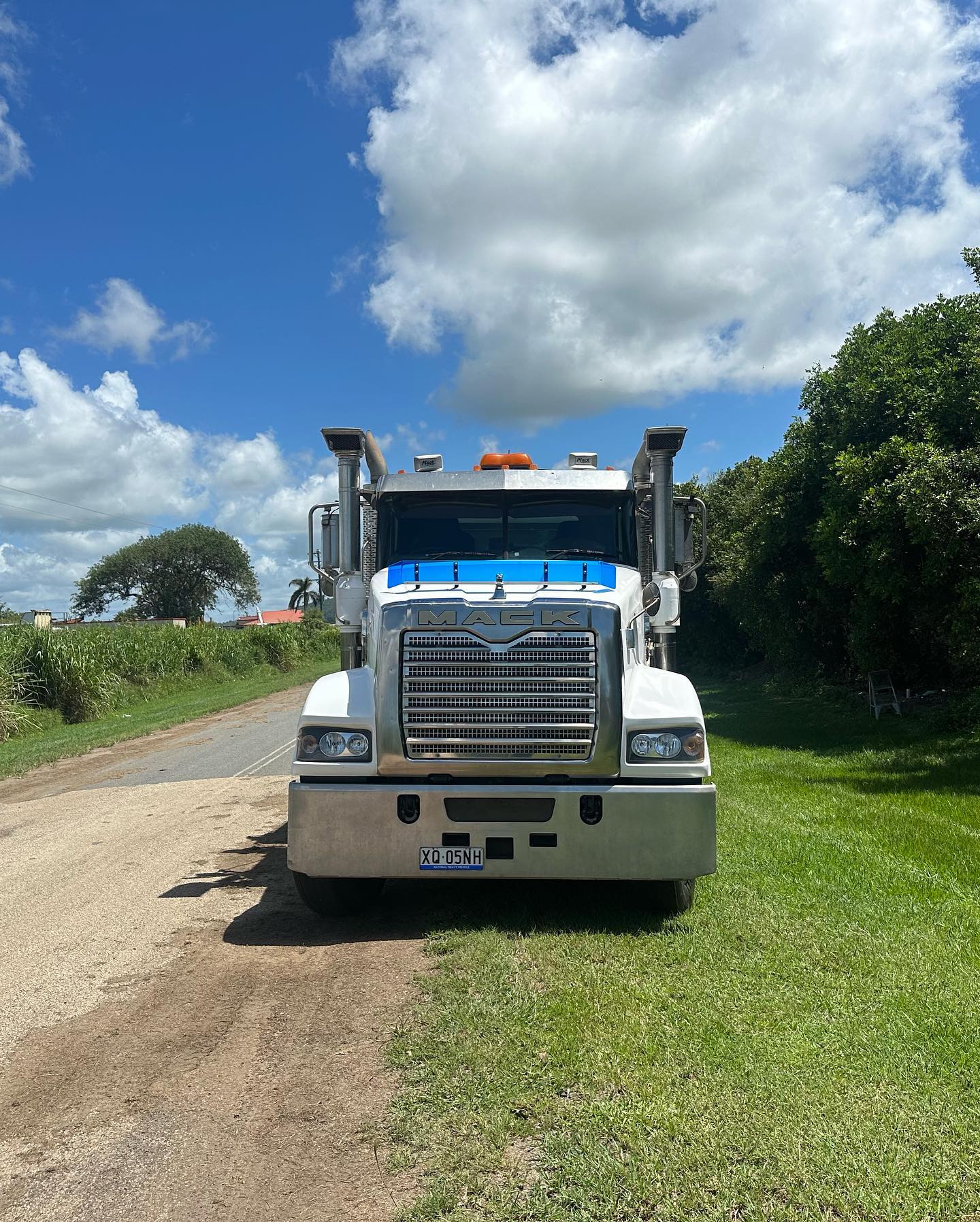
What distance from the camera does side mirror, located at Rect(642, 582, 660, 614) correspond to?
674 cm

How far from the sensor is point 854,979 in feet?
15.0

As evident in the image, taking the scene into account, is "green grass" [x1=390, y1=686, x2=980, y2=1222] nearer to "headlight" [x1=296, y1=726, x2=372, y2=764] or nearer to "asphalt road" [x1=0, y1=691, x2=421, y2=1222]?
"asphalt road" [x1=0, y1=691, x2=421, y2=1222]

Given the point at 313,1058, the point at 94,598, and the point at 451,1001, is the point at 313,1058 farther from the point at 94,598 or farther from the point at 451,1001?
the point at 94,598

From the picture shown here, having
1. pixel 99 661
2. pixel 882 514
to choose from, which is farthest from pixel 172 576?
pixel 882 514

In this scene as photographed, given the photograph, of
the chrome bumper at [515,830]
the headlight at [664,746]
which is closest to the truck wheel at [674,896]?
the chrome bumper at [515,830]

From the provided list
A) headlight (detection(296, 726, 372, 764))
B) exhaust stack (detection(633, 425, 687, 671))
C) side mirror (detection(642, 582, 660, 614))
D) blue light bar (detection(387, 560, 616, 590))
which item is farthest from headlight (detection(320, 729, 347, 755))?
exhaust stack (detection(633, 425, 687, 671))

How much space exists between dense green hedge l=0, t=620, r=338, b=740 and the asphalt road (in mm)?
15356

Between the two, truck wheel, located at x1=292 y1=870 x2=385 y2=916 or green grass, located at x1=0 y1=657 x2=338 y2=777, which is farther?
green grass, located at x1=0 y1=657 x2=338 y2=777

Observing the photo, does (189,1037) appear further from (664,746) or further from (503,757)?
(664,746)

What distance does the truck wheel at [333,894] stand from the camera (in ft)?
18.9

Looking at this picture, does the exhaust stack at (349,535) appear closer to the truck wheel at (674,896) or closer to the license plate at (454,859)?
the license plate at (454,859)

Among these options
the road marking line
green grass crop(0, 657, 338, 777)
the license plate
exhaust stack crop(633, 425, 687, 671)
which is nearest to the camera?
the license plate

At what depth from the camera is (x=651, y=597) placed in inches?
269

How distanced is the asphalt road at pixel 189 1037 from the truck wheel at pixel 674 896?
1448 mm
